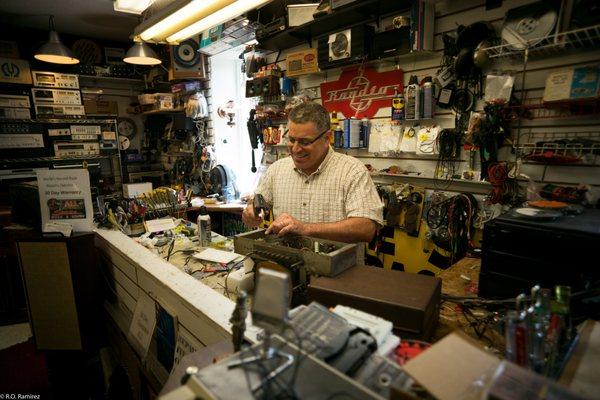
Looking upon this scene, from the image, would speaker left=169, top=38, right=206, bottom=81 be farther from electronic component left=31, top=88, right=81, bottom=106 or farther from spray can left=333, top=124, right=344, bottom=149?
spray can left=333, top=124, right=344, bottom=149

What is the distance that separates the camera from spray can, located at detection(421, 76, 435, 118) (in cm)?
257

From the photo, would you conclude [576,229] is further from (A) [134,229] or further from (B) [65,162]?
(B) [65,162]


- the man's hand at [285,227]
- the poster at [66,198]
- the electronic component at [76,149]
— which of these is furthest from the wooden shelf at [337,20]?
the electronic component at [76,149]

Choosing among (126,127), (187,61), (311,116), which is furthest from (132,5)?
(126,127)

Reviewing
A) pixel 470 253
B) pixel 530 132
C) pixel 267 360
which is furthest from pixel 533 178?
pixel 267 360

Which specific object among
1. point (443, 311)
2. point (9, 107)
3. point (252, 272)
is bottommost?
point (443, 311)

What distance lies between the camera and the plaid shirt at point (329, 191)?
6.54ft

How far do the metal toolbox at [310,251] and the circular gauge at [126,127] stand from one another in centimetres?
609

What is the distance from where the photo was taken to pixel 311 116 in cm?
→ 198

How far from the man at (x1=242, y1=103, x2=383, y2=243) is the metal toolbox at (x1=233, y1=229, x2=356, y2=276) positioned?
0.93 ft

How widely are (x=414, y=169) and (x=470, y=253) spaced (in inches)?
35.1

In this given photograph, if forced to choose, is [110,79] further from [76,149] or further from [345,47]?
[345,47]

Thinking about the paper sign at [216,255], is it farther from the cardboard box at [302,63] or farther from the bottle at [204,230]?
the cardboard box at [302,63]

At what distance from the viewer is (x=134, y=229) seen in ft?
8.89
